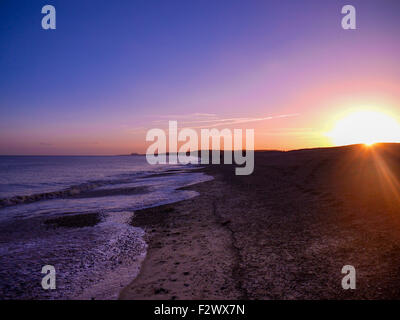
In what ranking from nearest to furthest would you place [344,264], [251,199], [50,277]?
[344,264] < [50,277] < [251,199]

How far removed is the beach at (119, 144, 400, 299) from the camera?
6859 mm

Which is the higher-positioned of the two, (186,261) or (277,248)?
(277,248)

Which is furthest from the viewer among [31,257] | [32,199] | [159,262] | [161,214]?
[32,199]

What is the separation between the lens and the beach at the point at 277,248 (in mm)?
6859

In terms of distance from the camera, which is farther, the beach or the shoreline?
the shoreline

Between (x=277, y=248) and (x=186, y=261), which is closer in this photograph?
(x=186, y=261)

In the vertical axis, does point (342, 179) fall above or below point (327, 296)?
above

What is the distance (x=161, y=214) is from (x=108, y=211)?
4.65m

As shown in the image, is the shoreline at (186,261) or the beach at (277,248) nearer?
the beach at (277,248)

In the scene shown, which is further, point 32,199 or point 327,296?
point 32,199

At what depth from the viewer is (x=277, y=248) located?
9.67 metres

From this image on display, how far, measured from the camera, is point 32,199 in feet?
88.6
